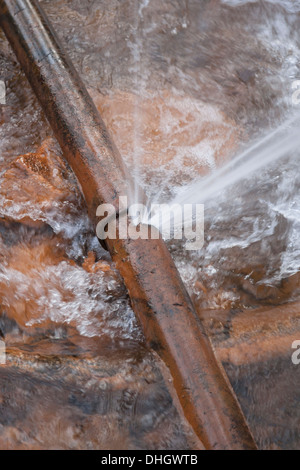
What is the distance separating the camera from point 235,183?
2666mm

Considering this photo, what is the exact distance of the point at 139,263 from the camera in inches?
71.4

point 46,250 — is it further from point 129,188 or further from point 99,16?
point 99,16

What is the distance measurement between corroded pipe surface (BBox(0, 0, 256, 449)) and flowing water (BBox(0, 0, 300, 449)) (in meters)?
0.11

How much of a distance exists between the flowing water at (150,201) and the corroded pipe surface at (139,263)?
110mm

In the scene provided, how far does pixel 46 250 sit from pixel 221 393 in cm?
108

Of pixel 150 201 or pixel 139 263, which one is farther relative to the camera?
pixel 150 201

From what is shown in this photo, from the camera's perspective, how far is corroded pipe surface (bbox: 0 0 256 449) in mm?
1610

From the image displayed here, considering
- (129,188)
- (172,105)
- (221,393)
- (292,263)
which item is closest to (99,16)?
(172,105)

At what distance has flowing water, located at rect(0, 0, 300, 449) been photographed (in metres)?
1.69

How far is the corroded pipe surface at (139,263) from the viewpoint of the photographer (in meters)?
1.61

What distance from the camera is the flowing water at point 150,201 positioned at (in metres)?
1.69

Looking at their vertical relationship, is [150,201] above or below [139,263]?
above

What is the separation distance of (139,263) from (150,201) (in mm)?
769
